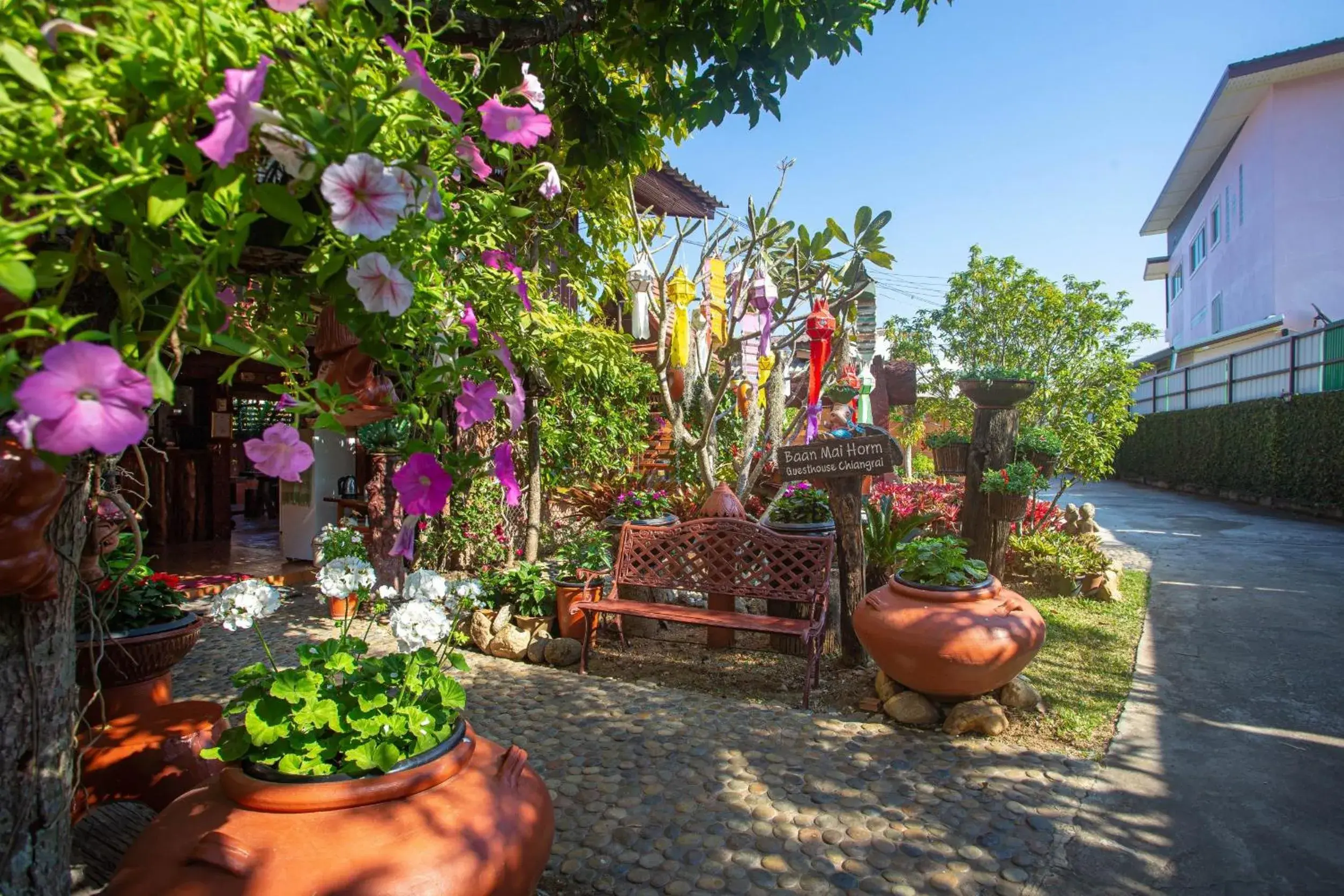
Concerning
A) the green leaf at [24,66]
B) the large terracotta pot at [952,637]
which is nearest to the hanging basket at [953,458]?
the large terracotta pot at [952,637]

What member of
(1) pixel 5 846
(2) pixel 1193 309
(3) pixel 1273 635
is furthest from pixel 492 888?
(2) pixel 1193 309

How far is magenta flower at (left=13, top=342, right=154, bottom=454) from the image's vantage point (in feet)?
2.40

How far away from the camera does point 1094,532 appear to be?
8266mm

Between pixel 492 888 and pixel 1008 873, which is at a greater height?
Result: pixel 492 888

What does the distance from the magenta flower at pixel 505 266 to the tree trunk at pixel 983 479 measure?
5135mm

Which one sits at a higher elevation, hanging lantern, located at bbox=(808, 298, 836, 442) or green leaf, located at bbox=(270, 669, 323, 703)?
hanging lantern, located at bbox=(808, 298, 836, 442)

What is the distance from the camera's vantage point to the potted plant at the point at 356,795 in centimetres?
160

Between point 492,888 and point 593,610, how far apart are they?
10.5 ft

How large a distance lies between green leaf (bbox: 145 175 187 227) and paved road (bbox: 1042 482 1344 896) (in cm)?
291

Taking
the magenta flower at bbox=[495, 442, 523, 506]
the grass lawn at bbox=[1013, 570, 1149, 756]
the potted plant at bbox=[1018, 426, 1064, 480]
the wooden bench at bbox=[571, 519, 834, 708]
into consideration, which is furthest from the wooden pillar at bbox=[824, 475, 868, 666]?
the magenta flower at bbox=[495, 442, 523, 506]

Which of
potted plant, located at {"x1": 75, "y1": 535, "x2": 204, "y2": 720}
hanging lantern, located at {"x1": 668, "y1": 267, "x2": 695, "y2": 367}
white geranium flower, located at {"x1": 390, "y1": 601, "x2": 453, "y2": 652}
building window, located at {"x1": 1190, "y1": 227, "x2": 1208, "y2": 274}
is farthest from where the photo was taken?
building window, located at {"x1": 1190, "y1": 227, "x2": 1208, "y2": 274}

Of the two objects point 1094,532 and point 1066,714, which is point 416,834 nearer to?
point 1066,714

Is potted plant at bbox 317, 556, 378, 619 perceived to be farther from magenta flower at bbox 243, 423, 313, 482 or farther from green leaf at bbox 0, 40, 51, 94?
green leaf at bbox 0, 40, 51, 94

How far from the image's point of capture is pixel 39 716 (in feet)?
4.85
